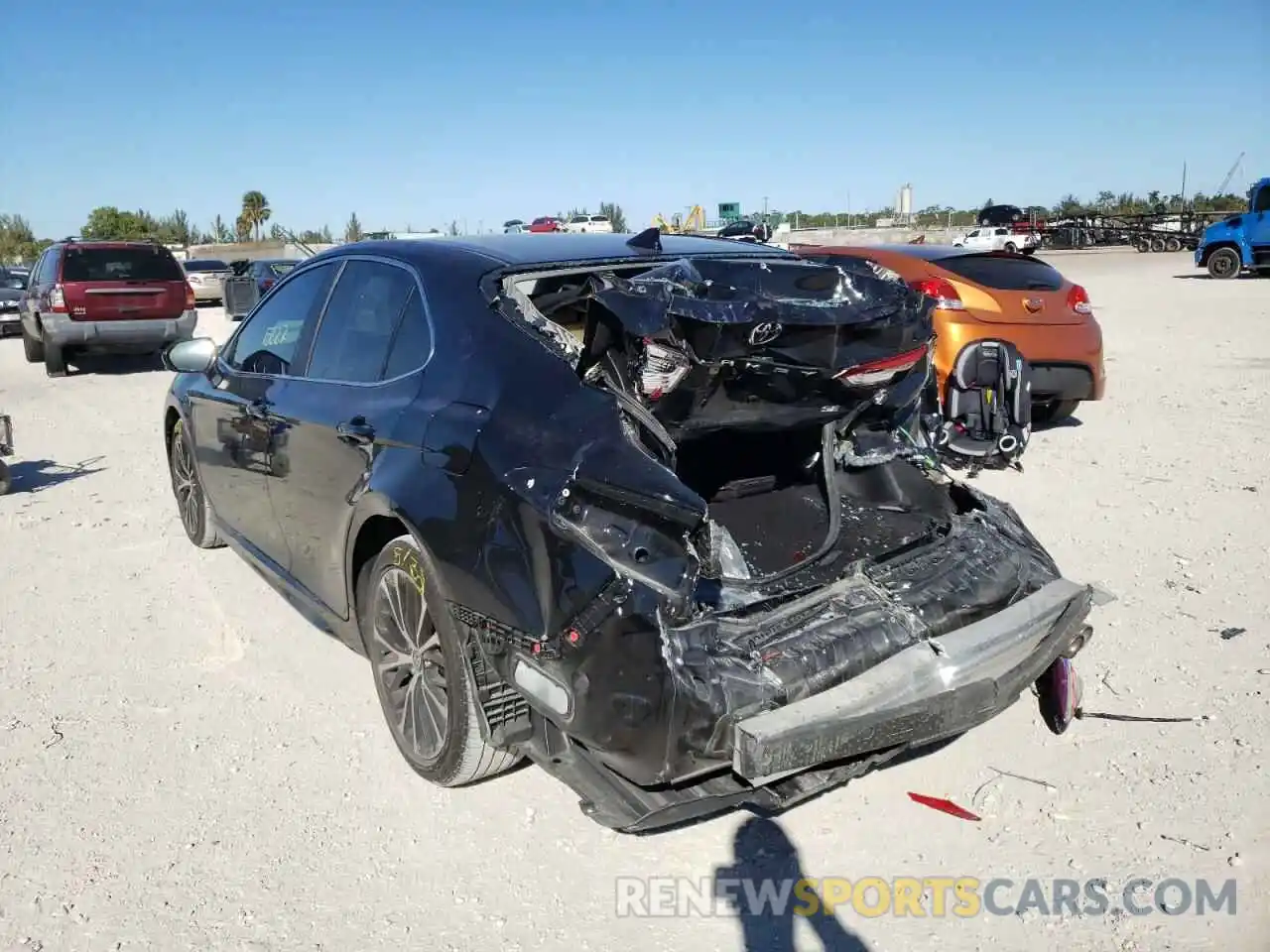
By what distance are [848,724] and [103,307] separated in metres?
13.6

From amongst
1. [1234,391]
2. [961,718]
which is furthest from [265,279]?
[961,718]

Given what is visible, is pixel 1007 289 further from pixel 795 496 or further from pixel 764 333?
pixel 764 333

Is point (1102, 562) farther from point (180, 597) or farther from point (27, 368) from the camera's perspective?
point (27, 368)

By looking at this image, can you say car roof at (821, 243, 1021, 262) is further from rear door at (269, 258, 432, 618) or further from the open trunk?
rear door at (269, 258, 432, 618)

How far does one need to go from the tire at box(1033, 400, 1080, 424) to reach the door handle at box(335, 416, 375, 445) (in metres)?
6.45

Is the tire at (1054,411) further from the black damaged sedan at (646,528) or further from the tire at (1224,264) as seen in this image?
the tire at (1224,264)

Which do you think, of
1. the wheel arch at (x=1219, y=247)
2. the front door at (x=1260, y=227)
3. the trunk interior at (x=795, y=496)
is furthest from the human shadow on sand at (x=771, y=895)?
the wheel arch at (x=1219, y=247)

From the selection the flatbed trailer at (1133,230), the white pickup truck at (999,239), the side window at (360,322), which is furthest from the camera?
the flatbed trailer at (1133,230)

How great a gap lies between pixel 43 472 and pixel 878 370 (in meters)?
7.13

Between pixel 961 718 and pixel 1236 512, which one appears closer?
pixel 961 718

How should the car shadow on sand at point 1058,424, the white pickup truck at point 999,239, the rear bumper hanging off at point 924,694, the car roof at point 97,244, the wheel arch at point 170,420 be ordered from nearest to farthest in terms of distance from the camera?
the rear bumper hanging off at point 924,694 → the wheel arch at point 170,420 → the car shadow on sand at point 1058,424 → the car roof at point 97,244 → the white pickup truck at point 999,239

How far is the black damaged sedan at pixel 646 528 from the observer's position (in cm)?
241

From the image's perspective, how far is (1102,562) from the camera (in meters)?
4.94

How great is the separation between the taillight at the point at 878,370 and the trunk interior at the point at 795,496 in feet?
1.74
